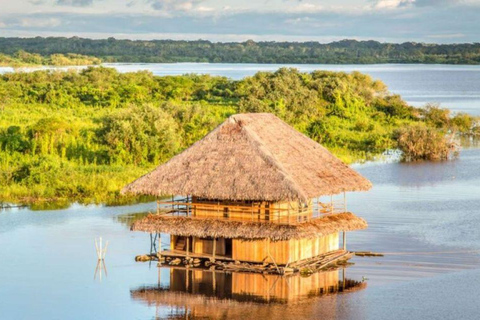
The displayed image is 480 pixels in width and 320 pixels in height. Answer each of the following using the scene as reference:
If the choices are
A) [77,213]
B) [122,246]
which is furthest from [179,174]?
[77,213]

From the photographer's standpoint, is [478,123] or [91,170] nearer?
[91,170]

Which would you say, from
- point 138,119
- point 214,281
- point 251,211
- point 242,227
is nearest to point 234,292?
point 214,281

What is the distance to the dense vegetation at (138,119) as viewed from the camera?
4656cm

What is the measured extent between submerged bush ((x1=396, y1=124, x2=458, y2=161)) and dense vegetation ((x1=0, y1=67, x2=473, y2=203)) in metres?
2.59

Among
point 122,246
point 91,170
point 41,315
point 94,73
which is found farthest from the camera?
point 94,73

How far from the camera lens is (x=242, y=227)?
28688 millimetres

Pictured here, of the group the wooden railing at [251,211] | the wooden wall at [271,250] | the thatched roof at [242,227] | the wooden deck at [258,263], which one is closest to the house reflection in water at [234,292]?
the wooden deck at [258,263]

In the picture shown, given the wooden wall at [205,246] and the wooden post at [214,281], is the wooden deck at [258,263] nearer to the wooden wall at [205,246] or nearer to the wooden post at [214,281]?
the wooden wall at [205,246]

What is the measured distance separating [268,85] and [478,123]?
54.5 feet

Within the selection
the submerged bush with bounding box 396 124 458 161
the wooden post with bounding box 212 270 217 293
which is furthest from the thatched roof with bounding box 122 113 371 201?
the submerged bush with bounding box 396 124 458 161

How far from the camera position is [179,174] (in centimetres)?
3036

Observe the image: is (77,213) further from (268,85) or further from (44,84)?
(44,84)

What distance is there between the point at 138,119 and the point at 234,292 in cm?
2546

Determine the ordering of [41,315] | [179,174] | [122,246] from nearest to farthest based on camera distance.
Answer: [41,315] < [179,174] < [122,246]
